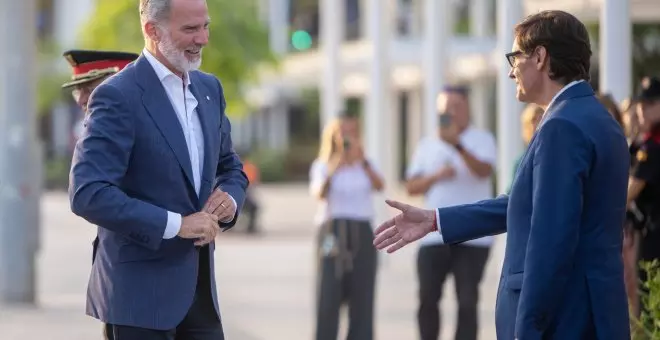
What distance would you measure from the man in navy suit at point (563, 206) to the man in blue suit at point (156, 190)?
1.00m

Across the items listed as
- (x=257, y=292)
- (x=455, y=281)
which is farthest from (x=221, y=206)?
(x=257, y=292)

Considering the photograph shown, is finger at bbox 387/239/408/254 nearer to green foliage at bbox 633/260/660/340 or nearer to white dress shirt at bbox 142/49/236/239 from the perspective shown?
white dress shirt at bbox 142/49/236/239

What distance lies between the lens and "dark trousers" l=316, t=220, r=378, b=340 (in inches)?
436

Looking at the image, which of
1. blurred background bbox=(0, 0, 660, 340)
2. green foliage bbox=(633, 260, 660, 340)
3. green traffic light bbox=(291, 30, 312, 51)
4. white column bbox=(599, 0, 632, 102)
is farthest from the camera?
green traffic light bbox=(291, 30, 312, 51)

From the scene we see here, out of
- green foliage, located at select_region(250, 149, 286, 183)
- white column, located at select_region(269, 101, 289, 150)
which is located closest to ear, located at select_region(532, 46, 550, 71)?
green foliage, located at select_region(250, 149, 286, 183)

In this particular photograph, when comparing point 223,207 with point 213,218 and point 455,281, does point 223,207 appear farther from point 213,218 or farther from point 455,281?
point 455,281

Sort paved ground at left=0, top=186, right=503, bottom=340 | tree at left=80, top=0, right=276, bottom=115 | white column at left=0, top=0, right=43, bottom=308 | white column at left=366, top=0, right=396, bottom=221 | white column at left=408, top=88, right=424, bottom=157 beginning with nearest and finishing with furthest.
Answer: paved ground at left=0, top=186, right=503, bottom=340, white column at left=0, top=0, right=43, bottom=308, white column at left=366, top=0, right=396, bottom=221, tree at left=80, top=0, right=276, bottom=115, white column at left=408, top=88, right=424, bottom=157

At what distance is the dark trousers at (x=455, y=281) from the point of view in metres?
10.2

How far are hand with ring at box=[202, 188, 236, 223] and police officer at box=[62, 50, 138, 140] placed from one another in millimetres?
961

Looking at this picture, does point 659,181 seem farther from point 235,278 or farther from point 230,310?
point 235,278

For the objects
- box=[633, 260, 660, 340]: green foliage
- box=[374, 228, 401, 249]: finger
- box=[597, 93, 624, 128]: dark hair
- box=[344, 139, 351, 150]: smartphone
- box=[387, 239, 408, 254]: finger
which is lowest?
box=[633, 260, 660, 340]: green foliage

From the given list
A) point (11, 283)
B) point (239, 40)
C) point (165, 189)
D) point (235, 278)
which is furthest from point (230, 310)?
point (239, 40)

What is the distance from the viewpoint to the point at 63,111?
243 feet

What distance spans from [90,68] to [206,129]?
101 centimetres
